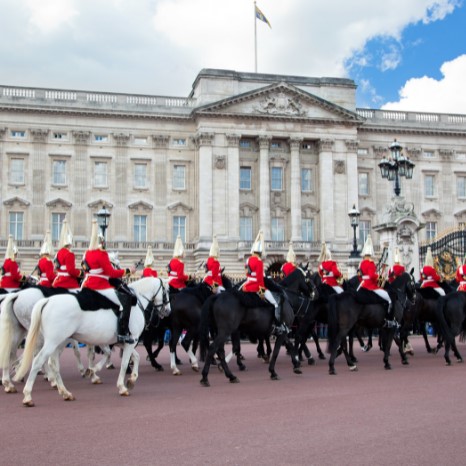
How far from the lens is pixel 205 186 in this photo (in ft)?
164

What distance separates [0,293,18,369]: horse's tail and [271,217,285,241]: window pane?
4080cm

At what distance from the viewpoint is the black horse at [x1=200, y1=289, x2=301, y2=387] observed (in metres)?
12.8

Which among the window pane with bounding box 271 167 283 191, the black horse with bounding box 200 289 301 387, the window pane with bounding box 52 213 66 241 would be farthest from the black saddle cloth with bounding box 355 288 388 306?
the window pane with bounding box 271 167 283 191

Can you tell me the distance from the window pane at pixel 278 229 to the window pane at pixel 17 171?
18.6 meters

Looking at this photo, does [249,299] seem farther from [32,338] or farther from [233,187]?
[233,187]

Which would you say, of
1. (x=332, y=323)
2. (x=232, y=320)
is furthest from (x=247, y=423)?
(x=332, y=323)

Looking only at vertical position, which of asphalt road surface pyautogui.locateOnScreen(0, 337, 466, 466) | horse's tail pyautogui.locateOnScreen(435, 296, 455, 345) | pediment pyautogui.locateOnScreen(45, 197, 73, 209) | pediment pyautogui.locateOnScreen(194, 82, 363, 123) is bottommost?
asphalt road surface pyautogui.locateOnScreen(0, 337, 466, 466)

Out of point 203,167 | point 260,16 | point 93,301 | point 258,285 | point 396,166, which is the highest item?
point 260,16

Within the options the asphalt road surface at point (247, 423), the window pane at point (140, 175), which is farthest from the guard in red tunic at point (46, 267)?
the window pane at point (140, 175)

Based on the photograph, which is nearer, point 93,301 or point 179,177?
point 93,301

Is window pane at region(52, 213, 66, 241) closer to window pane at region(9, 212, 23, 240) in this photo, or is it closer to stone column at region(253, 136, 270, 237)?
window pane at region(9, 212, 23, 240)

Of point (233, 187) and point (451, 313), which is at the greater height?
point (233, 187)

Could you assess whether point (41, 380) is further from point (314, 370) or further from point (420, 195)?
point (420, 195)

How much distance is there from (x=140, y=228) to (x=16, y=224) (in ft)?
28.6
